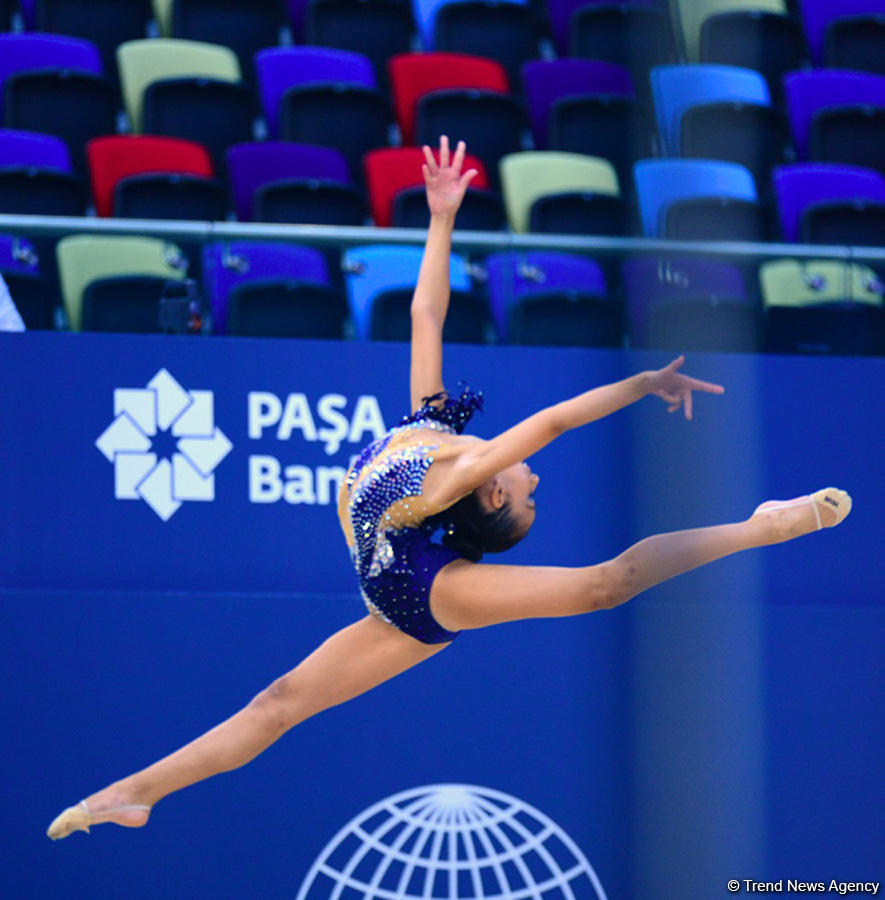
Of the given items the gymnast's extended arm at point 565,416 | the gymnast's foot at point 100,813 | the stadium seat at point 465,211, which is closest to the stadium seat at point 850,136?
the stadium seat at point 465,211

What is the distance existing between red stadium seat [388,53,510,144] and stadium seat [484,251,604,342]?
186 cm

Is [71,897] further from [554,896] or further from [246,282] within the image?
[246,282]

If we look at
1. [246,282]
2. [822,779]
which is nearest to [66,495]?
[246,282]

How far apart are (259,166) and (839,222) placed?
225cm

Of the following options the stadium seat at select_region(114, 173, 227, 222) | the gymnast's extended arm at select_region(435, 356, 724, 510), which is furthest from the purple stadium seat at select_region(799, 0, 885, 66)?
the gymnast's extended arm at select_region(435, 356, 724, 510)

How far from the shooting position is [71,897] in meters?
4.57

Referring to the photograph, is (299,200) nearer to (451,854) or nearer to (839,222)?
(839,222)

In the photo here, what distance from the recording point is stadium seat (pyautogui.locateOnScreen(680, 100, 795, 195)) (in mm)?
5895

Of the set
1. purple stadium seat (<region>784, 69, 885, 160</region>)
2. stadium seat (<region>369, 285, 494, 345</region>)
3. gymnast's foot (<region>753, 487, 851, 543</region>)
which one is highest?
purple stadium seat (<region>784, 69, 885, 160</region>)

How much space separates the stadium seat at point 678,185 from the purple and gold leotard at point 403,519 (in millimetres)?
729

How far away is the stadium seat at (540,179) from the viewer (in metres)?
5.92

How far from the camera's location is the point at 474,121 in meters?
6.16

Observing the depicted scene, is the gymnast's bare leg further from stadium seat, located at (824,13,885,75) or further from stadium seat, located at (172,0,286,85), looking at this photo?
stadium seat, located at (824,13,885,75)

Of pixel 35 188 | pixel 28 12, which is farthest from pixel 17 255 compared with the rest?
→ pixel 28 12
